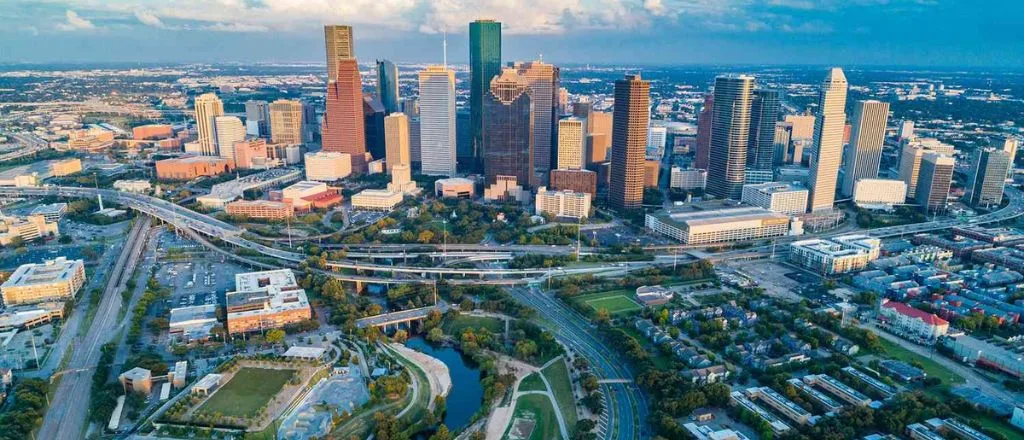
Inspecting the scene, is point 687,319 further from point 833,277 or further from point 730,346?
point 833,277

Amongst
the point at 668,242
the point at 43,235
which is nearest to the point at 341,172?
the point at 43,235

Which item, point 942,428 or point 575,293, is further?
point 575,293

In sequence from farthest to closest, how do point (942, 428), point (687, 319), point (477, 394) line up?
point (687, 319) < point (477, 394) < point (942, 428)

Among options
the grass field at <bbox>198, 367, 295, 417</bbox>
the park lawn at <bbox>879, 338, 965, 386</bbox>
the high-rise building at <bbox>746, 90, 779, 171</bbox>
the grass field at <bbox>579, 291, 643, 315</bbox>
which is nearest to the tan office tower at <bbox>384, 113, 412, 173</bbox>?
the high-rise building at <bbox>746, 90, 779, 171</bbox>

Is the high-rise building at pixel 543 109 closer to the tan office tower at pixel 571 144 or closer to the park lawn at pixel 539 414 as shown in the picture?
the tan office tower at pixel 571 144

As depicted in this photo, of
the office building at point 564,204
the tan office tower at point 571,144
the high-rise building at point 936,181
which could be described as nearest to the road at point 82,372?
the office building at point 564,204

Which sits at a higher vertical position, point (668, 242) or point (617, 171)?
point (617, 171)

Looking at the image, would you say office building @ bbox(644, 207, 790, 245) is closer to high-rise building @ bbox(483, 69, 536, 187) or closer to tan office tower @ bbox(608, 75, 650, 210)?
tan office tower @ bbox(608, 75, 650, 210)
